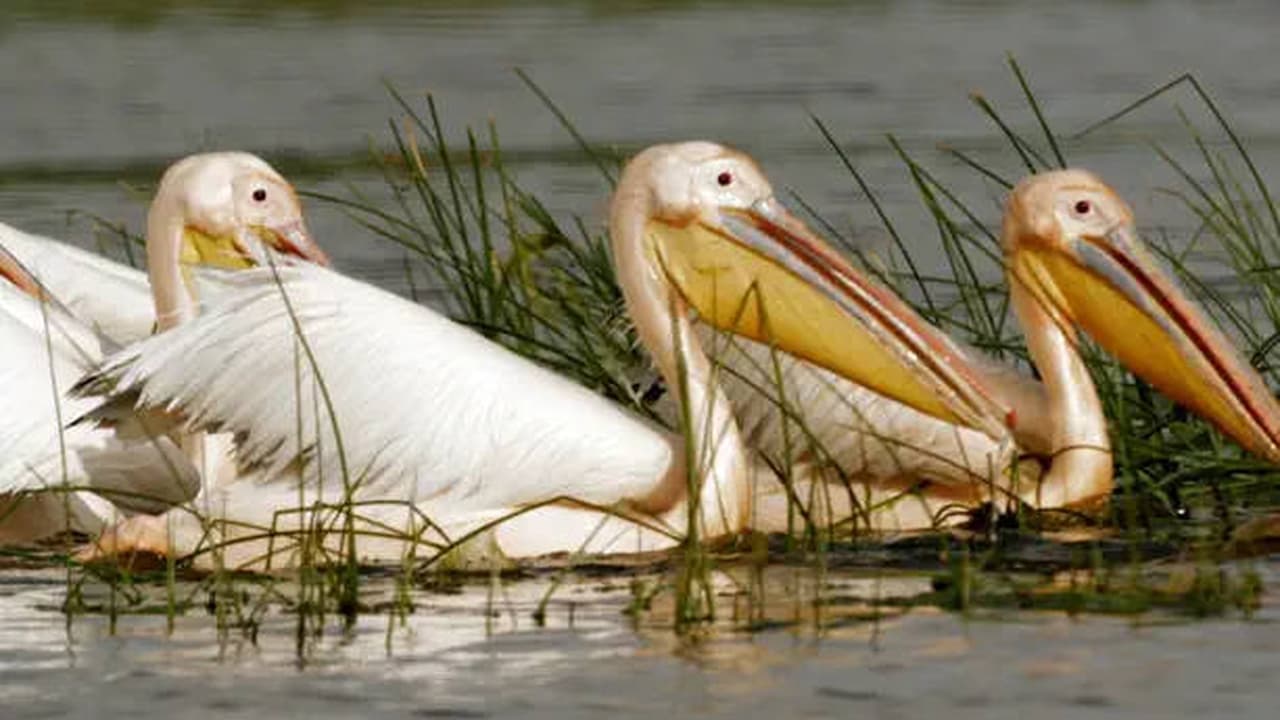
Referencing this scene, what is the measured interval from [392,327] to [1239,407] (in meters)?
1.81

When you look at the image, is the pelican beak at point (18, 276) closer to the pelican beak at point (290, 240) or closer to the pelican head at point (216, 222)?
the pelican head at point (216, 222)

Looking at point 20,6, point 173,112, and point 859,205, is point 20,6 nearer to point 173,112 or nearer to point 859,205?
point 173,112

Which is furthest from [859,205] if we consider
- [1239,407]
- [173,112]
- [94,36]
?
[94,36]

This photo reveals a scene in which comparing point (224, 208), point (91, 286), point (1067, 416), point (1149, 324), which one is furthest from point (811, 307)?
point (91, 286)

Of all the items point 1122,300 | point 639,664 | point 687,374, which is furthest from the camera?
point 1122,300

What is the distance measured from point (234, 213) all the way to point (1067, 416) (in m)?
1.85

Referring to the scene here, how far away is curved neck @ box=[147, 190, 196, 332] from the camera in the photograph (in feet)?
26.2

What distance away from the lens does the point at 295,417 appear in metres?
7.13

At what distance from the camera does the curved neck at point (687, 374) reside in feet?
23.9

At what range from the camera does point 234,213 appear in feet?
26.6

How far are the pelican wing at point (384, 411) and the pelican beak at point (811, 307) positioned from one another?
0.51 m

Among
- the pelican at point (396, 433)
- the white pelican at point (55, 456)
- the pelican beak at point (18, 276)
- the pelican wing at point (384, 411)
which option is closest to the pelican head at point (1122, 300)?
the pelican at point (396, 433)

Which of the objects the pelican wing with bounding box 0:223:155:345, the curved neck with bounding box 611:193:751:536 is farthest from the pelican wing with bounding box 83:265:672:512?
the pelican wing with bounding box 0:223:155:345

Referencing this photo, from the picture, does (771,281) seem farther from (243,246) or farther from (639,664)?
(639,664)
